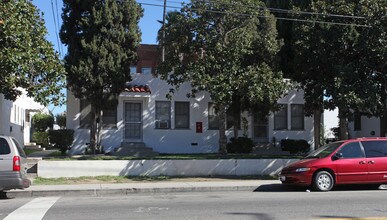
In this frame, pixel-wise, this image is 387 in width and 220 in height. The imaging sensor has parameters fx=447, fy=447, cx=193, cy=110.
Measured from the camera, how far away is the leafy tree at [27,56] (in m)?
14.1

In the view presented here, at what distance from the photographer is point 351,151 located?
14125mm

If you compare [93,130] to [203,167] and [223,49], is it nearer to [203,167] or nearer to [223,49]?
[203,167]

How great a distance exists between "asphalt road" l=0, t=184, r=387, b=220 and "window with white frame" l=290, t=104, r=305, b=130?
47.1 ft

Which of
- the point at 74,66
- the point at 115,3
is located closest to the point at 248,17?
the point at 115,3

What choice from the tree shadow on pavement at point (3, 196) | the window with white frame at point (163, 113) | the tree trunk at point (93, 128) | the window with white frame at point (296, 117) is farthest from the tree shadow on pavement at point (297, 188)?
the window with white frame at point (296, 117)

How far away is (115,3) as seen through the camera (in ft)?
67.5

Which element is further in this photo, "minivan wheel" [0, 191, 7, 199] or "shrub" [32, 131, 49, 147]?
"shrub" [32, 131, 49, 147]

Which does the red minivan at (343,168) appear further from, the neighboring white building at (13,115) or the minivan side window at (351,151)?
the neighboring white building at (13,115)

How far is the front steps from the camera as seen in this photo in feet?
77.4

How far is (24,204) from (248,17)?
41.0ft

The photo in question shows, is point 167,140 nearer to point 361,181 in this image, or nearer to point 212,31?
point 212,31

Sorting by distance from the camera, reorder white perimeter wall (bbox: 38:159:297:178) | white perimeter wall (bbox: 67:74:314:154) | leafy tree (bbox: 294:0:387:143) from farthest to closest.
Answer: white perimeter wall (bbox: 67:74:314:154) → leafy tree (bbox: 294:0:387:143) → white perimeter wall (bbox: 38:159:297:178)

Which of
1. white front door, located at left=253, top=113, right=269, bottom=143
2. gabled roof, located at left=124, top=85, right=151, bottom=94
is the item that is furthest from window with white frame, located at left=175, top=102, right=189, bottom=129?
white front door, located at left=253, top=113, right=269, bottom=143

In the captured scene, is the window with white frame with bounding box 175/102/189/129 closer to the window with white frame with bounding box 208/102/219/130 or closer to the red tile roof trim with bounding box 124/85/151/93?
the window with white frame with bounding box 208/102/219/130
